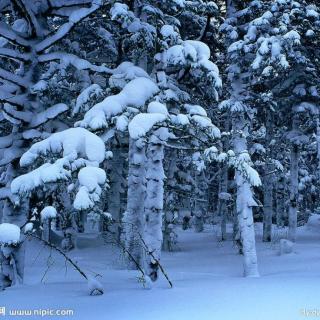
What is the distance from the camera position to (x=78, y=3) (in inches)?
371

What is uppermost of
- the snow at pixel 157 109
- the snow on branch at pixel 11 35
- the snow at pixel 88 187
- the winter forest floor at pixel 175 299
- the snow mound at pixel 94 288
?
the snow on branch at pixel 11 35

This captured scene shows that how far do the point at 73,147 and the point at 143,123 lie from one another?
1.39m

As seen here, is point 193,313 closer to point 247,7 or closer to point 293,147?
point 247,7

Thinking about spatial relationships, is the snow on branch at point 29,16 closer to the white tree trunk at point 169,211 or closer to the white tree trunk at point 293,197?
the white tree trunk at point 169,211

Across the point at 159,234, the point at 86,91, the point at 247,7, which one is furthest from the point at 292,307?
the point at 247,7

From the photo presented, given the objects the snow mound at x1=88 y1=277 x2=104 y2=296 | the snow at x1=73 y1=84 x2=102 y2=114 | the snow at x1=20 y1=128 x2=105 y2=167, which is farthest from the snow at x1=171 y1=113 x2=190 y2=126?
the snow mound at x1=88 y1=277 x2=104 y2=296

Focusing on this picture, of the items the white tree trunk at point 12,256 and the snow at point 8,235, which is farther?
the white tree trunk at point 12,256

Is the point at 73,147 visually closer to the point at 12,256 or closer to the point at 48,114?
the point at 48,114

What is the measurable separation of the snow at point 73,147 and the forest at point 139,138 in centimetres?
2

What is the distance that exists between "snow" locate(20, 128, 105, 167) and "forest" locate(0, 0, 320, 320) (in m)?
0.02

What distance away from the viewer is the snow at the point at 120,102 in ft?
26.5

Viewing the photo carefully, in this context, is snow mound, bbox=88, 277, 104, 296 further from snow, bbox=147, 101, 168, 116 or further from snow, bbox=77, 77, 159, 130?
snow, bbox=147, 101, 168, 116

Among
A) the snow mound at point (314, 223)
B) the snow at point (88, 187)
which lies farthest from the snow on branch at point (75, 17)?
the snow mound at point (314, 223)

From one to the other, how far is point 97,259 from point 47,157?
32.9 ft
